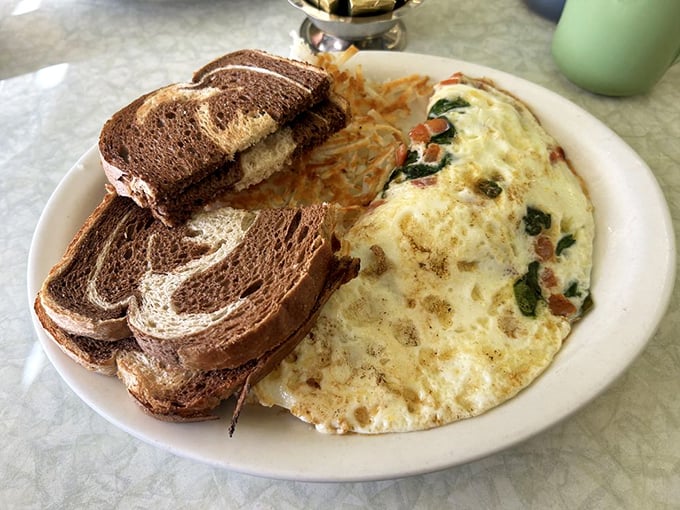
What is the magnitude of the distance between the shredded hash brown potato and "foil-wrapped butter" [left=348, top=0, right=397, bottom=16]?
20 centimetres

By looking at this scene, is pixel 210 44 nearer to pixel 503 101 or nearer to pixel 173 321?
pixel 503 101

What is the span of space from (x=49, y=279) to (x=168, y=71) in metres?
1.39

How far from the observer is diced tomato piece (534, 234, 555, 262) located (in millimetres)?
1587

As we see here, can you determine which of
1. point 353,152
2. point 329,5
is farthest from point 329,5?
point 353,152

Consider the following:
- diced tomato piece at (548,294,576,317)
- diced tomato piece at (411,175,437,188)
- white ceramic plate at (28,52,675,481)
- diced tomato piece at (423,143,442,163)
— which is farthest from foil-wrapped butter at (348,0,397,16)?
diced tomato piece at (548,294,576,317)

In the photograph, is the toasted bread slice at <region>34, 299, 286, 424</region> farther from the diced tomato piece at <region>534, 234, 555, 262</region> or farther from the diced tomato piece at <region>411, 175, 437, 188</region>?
the diced tomato piece at <region>534, 234, 555, 262</region>

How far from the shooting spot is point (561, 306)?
1.51 meters

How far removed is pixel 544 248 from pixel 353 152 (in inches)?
28.3

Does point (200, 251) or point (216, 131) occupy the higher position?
point (216, 131)

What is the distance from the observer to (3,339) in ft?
5.67

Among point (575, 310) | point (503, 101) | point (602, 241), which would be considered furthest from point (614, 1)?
point (575, 310)

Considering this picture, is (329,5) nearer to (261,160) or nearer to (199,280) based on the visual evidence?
(261,160)

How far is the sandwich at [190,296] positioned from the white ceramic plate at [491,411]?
6cm

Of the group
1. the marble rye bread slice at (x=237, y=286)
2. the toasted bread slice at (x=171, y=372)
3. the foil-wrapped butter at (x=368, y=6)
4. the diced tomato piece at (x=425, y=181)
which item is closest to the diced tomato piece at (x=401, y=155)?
the diced tomato piece at (x=425, y=181)
